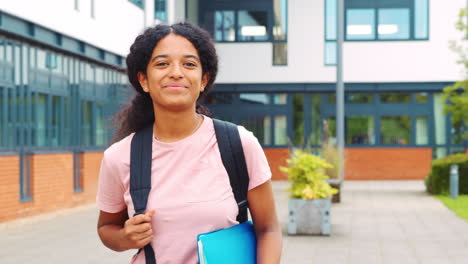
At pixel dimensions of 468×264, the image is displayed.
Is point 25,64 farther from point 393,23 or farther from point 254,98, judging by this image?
point 393,23

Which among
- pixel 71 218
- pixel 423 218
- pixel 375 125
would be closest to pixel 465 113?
pixel 375 125

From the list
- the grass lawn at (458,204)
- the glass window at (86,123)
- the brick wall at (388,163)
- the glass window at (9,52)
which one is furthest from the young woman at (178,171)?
the brick wall at (388,163)

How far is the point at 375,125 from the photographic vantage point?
30969 mm

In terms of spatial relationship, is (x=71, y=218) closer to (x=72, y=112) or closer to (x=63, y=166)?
(x=63, y=166)

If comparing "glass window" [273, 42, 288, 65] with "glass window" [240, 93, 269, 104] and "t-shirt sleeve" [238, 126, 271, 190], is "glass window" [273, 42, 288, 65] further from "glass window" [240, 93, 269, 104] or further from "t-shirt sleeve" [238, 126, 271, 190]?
"t-shirt sleeve" [238, 126, 271, 190]

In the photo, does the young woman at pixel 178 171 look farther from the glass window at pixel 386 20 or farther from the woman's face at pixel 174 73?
the glass window at pixel 386 20

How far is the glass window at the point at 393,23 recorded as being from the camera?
102ft

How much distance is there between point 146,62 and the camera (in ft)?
8.54

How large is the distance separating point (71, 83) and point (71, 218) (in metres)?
3.95

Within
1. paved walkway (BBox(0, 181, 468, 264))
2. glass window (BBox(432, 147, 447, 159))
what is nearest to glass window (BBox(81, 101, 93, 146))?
paved walkway (BBox(0, 181, 468, 264))

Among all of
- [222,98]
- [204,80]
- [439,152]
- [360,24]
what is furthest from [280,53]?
[204,80]

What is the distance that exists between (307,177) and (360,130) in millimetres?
19081

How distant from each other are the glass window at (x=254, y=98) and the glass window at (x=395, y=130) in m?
4.47

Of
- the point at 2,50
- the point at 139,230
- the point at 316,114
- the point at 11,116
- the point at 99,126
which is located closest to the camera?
the point at 139,230
